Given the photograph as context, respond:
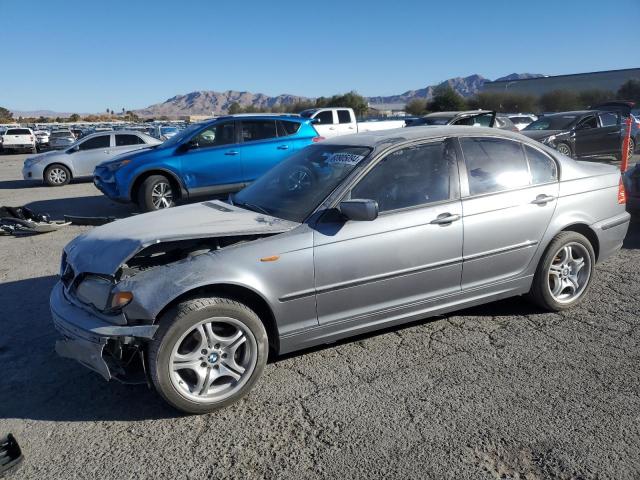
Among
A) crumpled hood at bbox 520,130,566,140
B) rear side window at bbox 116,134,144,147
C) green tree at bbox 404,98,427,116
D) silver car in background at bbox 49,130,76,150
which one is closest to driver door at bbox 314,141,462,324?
crumpled hood at bbox 520,130,566,140

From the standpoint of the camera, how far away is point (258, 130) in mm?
10023

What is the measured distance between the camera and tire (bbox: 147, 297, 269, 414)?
3.01 m

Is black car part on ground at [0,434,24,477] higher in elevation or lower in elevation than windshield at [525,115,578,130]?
lower

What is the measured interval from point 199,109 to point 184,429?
205 metres

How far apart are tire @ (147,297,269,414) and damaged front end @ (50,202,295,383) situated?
121mm

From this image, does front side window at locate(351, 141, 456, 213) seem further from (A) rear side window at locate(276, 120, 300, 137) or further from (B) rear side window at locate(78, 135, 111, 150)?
(B) rear side window at locate(78, 135, 111, 150)

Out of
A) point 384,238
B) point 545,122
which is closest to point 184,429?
point 384,238

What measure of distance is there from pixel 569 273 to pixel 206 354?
3.24m

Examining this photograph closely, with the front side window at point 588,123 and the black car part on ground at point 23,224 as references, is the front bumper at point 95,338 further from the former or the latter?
the front side window at point 588,123

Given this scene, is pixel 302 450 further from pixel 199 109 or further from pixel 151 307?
pixel 199 109

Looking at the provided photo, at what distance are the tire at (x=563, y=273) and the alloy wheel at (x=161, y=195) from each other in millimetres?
6918

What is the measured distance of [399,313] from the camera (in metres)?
3.76

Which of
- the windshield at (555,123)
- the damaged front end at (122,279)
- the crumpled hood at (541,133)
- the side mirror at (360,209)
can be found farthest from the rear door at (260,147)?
the windshield at (555,123)

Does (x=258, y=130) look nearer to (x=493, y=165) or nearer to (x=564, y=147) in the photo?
(x=493, y=165)
